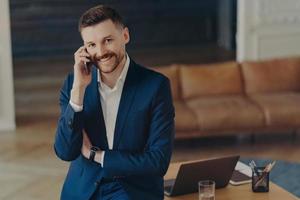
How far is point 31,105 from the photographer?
7.73 metres

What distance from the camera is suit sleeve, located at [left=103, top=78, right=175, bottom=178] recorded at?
2.85 m

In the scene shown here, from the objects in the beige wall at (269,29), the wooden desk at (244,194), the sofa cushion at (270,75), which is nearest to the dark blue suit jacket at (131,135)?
the wooden desk at (244,194)

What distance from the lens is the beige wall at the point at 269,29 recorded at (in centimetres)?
736

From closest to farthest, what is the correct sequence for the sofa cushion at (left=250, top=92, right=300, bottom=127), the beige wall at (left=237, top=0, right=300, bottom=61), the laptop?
the laptop < the sofa cushion at (left=250, top=92, right=300, bottom=127) < the beige wall at (left=237, top=0, right=300, bottom=61)

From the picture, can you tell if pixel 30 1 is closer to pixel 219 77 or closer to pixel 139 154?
pixel 219 77

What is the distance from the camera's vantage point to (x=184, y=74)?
6.15 metres

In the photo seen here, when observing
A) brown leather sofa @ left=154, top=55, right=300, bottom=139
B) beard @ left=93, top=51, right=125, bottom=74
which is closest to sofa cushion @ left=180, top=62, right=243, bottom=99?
brown leather sofa @ left=154, top=55, right=300, bottom=139

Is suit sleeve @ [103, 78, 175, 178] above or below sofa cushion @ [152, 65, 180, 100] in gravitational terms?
above

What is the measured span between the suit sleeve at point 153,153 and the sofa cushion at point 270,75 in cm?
349

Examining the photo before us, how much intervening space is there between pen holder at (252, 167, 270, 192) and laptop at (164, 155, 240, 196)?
0.39 feet

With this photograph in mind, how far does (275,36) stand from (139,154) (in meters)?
4.88

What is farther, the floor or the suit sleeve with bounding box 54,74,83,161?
the floor

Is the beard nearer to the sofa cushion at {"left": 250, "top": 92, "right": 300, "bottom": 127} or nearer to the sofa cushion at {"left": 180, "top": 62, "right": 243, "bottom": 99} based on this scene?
the sofa cushion at {"left": 250, "top": 92, "right": 300, "bottom": 127}

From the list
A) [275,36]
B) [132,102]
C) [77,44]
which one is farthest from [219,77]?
[77,44]
